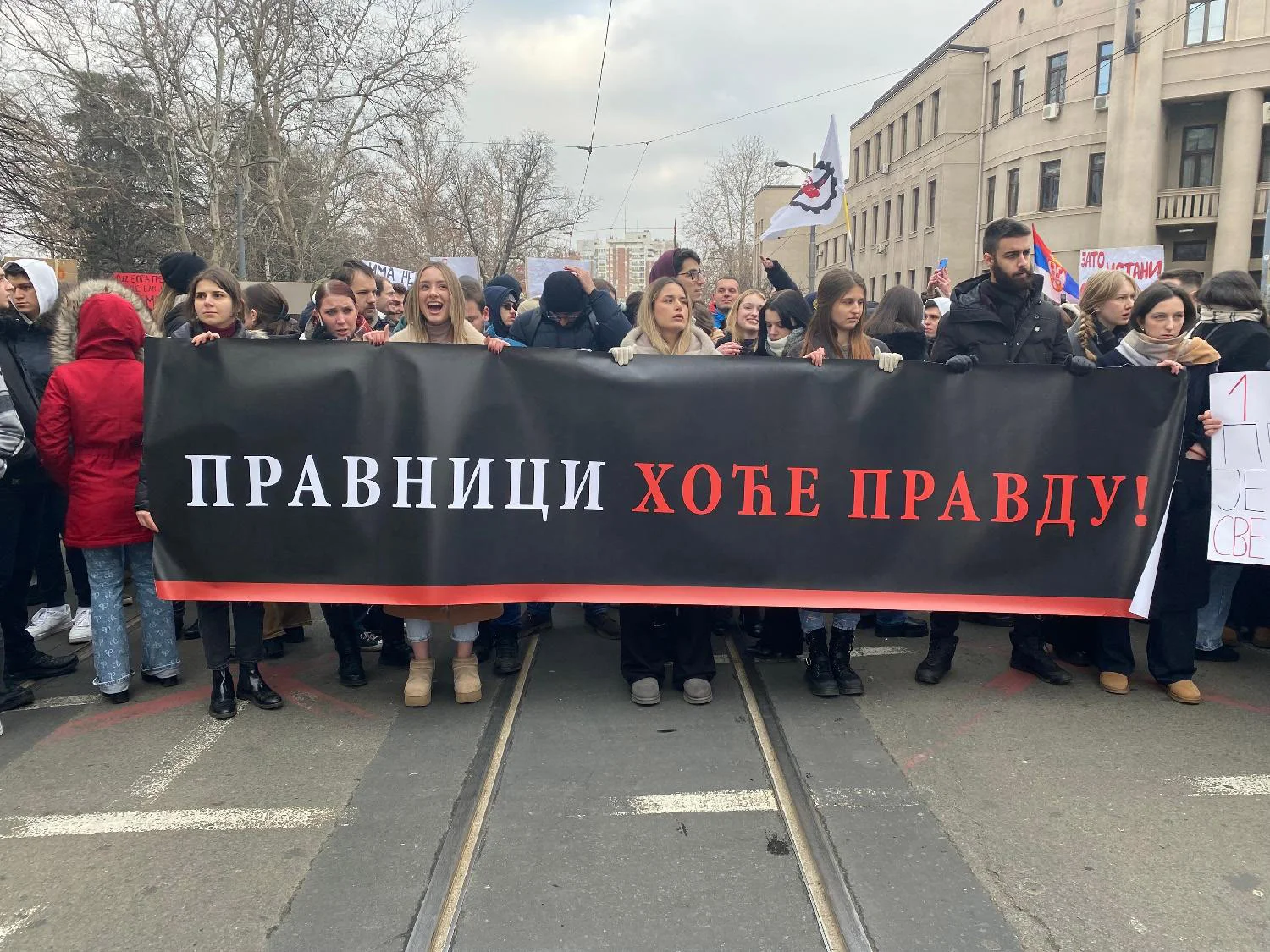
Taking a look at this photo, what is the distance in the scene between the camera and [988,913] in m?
2.69

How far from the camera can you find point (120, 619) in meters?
4.39

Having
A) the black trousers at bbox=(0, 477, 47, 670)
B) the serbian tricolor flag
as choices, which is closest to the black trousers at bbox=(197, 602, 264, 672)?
the black trousers at bbox=(0, 477, 47, 670)

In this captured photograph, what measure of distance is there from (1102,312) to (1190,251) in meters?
30.1

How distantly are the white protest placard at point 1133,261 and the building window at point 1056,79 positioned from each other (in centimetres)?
2346

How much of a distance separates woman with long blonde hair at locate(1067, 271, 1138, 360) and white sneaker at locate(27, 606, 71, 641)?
6026mm

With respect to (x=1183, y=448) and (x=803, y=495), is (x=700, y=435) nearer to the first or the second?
(x=803, y=495)

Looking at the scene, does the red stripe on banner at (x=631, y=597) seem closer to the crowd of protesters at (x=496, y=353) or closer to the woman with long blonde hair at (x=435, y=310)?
the crowd of protesters at (x=496, y=353)

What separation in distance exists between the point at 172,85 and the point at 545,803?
97.9 ft

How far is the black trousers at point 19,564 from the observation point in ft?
14.4

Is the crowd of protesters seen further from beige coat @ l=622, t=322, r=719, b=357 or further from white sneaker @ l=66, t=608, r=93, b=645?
white sneaker @ l=66, t=608, r=93, b=645

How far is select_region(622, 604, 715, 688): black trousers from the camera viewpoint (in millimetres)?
4402

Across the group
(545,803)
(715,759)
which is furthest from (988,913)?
(545,803)

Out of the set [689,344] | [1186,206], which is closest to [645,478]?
[689,344]

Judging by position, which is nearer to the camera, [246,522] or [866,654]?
[246,522]
